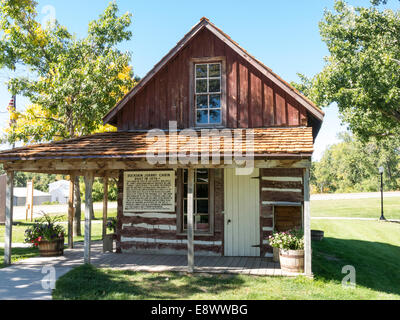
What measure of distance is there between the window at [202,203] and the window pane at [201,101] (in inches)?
84.9

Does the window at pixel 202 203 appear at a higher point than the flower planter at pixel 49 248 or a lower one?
higher

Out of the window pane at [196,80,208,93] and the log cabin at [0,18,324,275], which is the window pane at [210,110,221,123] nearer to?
the log cabin at [0,18,324,275]

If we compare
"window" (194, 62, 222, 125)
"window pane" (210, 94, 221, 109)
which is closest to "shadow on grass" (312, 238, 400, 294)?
"window" (194, 62, 222, 125)

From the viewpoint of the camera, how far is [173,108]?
11.5 m

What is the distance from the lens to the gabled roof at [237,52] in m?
10.3

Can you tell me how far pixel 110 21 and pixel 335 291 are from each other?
14.8m

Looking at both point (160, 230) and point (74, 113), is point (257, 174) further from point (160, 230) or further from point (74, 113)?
point (74, 113)

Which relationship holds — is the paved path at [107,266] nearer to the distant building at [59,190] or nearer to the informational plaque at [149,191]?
the informational plaque at [149,191]

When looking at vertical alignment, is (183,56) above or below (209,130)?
above

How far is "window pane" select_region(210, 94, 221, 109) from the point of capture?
11.3 metres

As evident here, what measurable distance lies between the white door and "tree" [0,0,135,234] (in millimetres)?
8238

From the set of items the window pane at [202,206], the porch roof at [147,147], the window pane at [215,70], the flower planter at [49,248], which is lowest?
the flower planter at [49,248]

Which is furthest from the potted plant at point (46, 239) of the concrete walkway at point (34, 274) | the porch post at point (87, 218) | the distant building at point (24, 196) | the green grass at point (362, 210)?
the distant building at point (24, 196)
